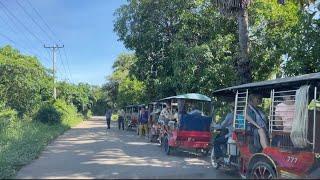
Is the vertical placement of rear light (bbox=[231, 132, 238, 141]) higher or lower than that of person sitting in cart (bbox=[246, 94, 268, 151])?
lower

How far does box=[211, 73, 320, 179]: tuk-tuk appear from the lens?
10.3m

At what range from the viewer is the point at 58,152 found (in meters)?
18.5

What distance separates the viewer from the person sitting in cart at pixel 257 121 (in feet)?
37.0

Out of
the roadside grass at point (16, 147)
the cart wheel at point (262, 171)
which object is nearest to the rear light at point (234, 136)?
the cart wheel at point (262, 171)

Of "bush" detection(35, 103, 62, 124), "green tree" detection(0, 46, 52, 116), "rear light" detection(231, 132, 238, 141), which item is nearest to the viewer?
"rear light" detection(231, 132, 238, 141)

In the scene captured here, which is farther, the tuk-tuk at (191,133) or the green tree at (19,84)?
the green tree at (19,84)

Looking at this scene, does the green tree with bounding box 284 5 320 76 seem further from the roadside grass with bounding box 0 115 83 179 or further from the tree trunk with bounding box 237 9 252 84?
the roadside grass with bounding box 0 115 83 179

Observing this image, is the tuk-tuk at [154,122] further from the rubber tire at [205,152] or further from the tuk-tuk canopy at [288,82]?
the tuk-tuk canopy at [288,82]

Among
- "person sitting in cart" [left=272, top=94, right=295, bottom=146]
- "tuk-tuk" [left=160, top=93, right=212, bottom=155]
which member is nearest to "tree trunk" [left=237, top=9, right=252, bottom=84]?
"tuk-tuk" [left=160, top=93, right=212, bottom=155]

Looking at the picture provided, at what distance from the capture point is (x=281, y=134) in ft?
36.8

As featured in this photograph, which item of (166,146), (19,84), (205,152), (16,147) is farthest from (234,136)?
(19,84)

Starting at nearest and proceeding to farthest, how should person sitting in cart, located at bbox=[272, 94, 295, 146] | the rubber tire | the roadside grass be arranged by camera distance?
person sitting in cart, located at bbox=[272, 94, 295, 146] → the roadside grass → the rubber tire

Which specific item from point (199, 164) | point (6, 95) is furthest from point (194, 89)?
point (6, 95)

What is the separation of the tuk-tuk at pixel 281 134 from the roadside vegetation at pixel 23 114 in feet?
17.6
